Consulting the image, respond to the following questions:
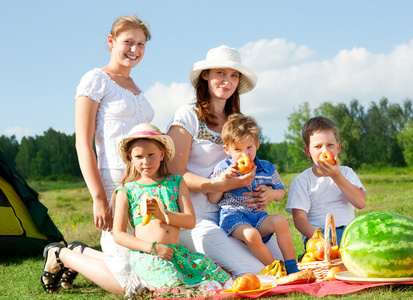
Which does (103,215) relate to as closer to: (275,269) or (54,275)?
(54,275)

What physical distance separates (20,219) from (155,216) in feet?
14.7

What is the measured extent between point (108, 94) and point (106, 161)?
61 centimetres

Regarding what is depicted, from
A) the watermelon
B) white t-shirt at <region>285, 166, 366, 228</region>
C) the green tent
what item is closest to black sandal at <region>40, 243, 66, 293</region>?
white t-shirt at <region>285, 166, 366, 228</region>

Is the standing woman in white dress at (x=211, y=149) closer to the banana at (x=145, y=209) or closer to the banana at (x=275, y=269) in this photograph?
the banana at (x=275, y=269)

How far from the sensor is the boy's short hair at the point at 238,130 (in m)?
4.45

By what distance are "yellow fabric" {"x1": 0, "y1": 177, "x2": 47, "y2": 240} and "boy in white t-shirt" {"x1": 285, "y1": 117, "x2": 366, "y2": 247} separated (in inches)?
181

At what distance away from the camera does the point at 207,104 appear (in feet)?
16.1

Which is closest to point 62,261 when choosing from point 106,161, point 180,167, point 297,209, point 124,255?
point 124,255

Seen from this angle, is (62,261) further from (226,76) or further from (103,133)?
(226,76)

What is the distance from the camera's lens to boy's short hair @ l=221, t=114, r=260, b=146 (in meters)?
4.45

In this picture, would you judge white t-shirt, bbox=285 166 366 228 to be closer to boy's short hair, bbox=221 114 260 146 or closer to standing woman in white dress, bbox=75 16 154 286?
boy's short hair, bbox=221 114 260 146

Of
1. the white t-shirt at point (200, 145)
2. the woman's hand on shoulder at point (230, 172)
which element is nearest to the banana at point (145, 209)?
the woman's hand on shoulder at point (230, 172)

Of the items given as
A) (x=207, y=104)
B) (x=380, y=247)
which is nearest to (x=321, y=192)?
(x=380, y=247)

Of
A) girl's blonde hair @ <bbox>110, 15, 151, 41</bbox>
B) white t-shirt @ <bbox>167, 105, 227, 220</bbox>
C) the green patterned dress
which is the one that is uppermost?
girl's blonde hair @ <bbox>110, 15, 151, 41</bbox>
